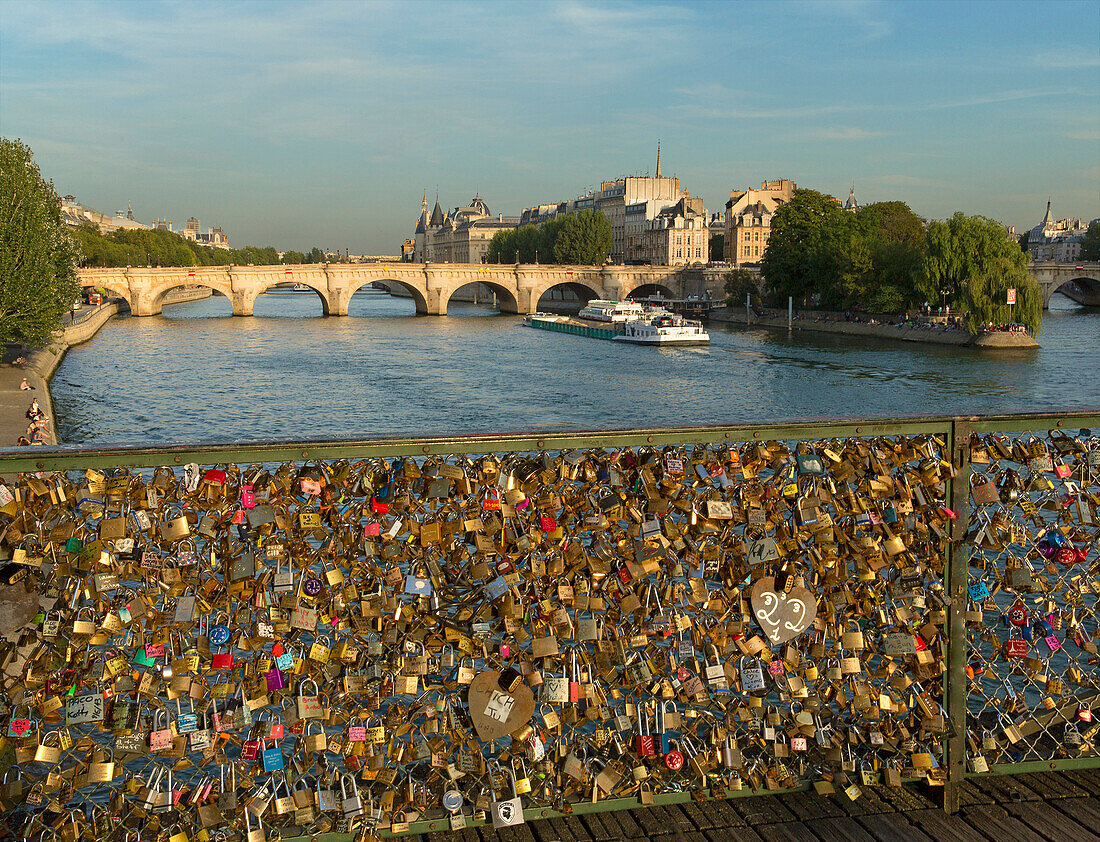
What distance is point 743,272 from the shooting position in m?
58.4

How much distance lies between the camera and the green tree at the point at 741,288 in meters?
56.0

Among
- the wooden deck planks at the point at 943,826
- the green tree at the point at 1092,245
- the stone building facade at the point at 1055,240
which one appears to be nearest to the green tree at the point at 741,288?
the green tree at the point at 1092,245

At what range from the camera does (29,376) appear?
871 inches

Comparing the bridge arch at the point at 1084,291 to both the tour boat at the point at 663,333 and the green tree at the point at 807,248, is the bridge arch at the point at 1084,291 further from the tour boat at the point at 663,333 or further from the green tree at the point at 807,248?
the tour boat at the point at 663,333

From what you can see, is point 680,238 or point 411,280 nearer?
point 411,280

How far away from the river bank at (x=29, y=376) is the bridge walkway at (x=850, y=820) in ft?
19.8

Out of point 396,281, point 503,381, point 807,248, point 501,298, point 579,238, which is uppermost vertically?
point 579,238

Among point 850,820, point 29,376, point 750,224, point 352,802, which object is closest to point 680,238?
point 750,224

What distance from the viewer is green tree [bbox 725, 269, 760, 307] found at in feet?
184

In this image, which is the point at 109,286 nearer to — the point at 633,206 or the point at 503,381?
the point at 503,381

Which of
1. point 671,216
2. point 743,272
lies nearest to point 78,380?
point 743,272

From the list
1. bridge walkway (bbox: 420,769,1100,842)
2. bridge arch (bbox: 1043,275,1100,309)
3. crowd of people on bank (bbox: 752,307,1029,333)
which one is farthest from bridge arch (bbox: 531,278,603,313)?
bridge walkway (bbox: 420,769,1100,842)

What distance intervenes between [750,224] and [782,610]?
82.2m

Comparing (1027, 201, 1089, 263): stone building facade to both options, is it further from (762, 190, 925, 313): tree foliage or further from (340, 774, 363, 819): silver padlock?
(340, 774, 363, 819): silver padlock
